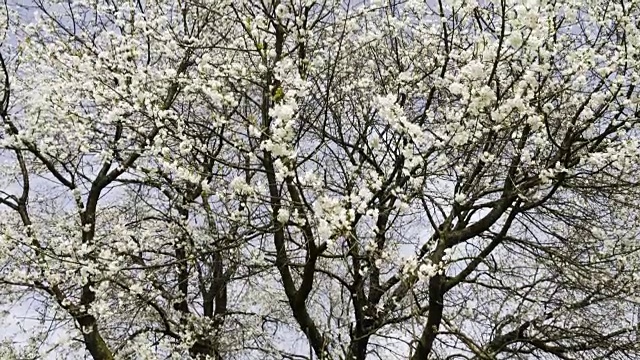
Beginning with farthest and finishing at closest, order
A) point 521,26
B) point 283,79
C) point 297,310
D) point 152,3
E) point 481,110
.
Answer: point 152,3, point 297,310, point 283,79, point 481,110, point 521,26

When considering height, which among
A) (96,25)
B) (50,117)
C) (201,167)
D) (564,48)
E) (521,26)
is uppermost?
(96,25)

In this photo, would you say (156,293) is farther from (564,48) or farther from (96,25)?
(564,48)

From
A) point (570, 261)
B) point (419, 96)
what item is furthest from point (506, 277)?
point (419, 96)

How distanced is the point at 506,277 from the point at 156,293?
3.85 metres

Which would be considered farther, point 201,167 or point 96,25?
point 96,25

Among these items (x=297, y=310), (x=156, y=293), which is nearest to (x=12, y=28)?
(x=156, y=293)

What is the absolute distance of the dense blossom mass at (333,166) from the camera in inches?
177

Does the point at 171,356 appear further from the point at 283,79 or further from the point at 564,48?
the point at 564,48

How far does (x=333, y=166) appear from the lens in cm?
693

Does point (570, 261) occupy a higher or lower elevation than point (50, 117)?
lower

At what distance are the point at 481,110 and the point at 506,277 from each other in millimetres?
3397

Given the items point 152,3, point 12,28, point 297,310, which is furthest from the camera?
point 12,28

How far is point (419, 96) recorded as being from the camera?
6.76 meters

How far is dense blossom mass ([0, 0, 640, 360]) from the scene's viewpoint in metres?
4.49
